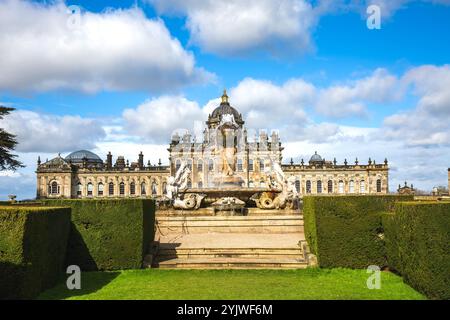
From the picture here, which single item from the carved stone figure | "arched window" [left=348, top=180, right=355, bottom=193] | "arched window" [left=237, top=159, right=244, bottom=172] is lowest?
the carved stone figure

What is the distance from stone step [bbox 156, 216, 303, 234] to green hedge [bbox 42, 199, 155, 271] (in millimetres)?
4303

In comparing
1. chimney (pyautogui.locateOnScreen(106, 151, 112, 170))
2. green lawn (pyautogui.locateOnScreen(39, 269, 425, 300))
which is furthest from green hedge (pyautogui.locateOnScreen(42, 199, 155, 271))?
chimney (pyautogui.locateOnScreen(106, 151, 112, 170))

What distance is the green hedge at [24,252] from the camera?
8758 mm

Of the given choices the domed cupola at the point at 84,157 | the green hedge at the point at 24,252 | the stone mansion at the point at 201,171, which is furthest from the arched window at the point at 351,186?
the green hedge at the point at 24,252

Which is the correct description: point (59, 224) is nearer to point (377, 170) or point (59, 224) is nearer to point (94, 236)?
point (94, 236)

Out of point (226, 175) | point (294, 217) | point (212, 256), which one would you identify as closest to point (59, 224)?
point (212, 256)

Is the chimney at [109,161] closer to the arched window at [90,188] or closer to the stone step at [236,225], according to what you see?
the arched window at [90,188]

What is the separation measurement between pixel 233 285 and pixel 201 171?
6428 cm

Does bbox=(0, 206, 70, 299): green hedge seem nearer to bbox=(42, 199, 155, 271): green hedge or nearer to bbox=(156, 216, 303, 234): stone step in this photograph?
bbox=(42, 199, 155, 271): green hedge

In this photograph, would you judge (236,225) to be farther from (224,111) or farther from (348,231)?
(224,111)

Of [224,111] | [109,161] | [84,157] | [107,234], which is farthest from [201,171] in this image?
[107,234]

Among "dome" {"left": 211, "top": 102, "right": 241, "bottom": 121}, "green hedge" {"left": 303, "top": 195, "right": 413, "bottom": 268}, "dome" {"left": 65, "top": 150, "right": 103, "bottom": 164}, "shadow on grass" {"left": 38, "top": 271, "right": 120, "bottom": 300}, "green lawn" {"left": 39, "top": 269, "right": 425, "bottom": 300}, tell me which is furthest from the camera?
"dome" {"left": 65, "top": 150, "right": 103, "bottom": 164}

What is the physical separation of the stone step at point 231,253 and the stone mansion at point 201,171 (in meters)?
61.0

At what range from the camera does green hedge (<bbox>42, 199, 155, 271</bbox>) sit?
11820 millimetres
